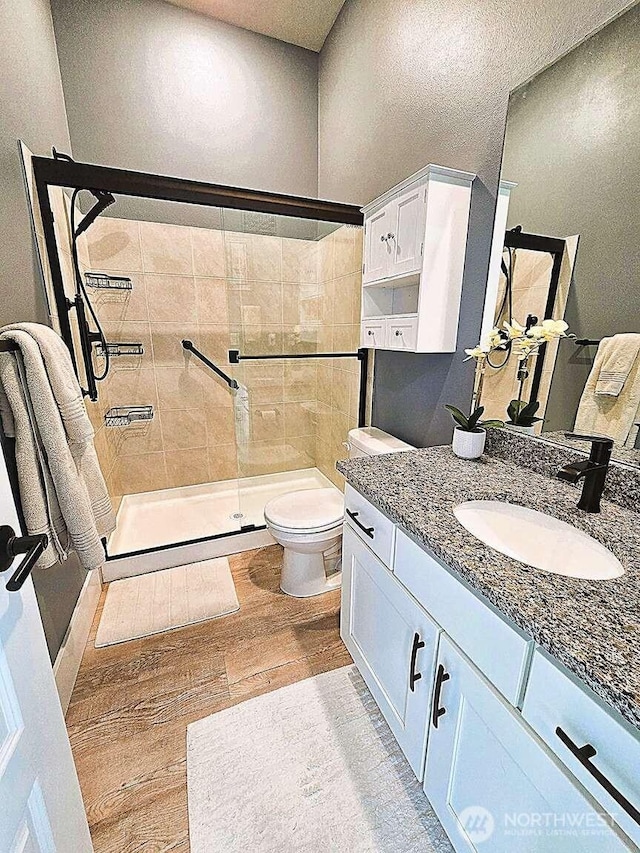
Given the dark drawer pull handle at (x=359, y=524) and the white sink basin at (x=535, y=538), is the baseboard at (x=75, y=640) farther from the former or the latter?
the white sink basin at (x=535, y=538)

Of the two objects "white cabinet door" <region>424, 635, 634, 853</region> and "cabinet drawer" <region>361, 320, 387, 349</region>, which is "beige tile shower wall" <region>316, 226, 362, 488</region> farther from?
"white cabinet door" <region>424, 635, 634, 853</region>

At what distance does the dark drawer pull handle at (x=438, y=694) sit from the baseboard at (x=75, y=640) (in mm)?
1235

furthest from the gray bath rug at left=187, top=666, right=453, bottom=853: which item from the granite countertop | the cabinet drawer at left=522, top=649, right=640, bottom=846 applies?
the granite countertop

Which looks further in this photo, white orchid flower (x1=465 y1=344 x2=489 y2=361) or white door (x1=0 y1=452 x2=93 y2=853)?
white orchid flower (x1=465 y1=344 x2=489 y2=361)

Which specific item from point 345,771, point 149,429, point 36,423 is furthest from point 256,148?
point 345,771

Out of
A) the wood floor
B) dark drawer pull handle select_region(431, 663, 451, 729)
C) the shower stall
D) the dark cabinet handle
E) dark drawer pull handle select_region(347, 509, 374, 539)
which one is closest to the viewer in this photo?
the dark cabinet handle

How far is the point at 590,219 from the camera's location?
108cm

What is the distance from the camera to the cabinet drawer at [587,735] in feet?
1.66

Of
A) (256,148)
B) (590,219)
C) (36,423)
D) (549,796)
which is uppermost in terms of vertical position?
(256,148)

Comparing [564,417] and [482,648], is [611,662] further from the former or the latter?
[564,417]

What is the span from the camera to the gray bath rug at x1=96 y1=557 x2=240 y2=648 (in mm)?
1746

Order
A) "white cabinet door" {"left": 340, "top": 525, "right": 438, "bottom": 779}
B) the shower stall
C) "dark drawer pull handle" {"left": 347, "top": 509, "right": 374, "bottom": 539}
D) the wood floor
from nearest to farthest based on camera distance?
"white cabinet door" {"left": 340, "top": 525, "right": 438, "bottom": 779}, the wood floor, "dark drawer pull handle" {"left": 347, "top": 509, "right": 374, "bottom": 539}, the shower stall

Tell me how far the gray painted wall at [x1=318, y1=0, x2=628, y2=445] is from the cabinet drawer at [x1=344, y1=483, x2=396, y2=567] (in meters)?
0.66

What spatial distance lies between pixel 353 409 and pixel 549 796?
77.4 inches
